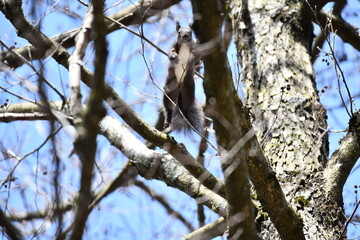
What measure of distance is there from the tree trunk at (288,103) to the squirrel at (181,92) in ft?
2.73

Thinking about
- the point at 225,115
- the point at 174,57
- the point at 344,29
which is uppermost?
the point at 174,57

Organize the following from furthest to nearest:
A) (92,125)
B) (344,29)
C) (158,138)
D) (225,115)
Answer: (344,29)
(158,138)
(225,115)
(92,125)

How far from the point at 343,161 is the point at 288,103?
0.66 meters

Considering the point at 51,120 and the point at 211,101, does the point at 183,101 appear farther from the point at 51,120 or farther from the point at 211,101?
the point at 51,120

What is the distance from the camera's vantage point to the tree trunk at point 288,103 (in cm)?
300

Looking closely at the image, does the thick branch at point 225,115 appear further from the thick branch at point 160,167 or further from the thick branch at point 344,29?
the thick branch at point 344,29

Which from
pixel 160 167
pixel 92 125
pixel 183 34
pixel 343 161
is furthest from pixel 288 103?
pixel 92 125

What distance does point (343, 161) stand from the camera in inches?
118

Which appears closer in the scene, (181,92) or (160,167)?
(160,167)

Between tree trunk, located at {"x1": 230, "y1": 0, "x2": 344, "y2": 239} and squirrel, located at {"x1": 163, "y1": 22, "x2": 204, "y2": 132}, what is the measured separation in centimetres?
83

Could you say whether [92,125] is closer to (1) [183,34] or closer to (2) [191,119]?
(2) [191,119]

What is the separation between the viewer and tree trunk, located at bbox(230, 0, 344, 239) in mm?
2998

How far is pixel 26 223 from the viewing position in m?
3.17

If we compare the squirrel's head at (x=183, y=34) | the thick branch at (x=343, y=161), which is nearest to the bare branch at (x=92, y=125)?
the thick branch at (x=343, y=161)
